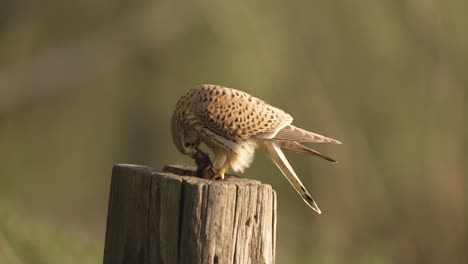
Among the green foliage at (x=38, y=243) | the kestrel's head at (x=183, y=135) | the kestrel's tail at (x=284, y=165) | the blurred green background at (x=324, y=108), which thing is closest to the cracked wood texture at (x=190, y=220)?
the kestrel's tail at (x=284, y=165)

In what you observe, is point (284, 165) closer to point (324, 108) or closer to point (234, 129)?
point (234, 129)

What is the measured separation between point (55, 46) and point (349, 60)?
5458 mm

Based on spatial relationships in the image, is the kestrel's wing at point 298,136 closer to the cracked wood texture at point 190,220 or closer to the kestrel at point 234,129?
the kestrel at point 234,129

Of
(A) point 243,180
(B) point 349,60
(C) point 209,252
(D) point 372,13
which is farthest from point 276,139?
(B) point 349,60

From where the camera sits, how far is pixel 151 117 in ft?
51.3

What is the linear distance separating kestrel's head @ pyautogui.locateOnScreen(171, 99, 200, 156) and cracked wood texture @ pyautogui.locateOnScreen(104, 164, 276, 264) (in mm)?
1428

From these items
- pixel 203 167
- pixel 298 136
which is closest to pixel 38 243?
pixel 298 136

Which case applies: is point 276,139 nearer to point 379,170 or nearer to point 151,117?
point 379,170

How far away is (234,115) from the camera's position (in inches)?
200

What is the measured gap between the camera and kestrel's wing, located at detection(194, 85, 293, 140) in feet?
16.5

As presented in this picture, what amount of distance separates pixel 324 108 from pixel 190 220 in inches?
342

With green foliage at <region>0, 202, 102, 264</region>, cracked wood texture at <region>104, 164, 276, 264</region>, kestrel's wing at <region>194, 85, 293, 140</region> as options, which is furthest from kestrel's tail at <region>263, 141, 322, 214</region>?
green foliage at <region>0, 202, 102, 264</region>

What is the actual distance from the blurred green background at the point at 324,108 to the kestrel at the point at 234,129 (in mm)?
3656

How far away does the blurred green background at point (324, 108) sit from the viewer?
36.7ft
